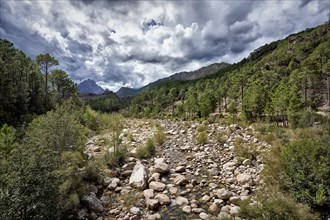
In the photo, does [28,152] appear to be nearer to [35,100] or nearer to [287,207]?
[287,207]

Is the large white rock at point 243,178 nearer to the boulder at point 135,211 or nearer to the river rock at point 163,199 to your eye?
the river rock at point 163,199

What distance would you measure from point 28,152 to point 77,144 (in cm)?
607

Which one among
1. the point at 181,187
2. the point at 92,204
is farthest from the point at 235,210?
the point at 92,204

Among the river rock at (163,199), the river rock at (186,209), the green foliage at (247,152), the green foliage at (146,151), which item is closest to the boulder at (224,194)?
the river rock at (186,209)

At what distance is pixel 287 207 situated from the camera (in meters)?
7.34

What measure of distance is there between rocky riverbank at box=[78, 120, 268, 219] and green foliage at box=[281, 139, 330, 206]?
7.31 feet

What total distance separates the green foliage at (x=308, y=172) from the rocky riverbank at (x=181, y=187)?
87.8 inches

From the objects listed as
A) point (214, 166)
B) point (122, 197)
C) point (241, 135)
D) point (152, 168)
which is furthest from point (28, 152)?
point (241, 135)

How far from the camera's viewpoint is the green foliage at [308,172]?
837 centimetres

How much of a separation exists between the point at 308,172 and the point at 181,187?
689cm

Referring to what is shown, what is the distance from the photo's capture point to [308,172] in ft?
29.3

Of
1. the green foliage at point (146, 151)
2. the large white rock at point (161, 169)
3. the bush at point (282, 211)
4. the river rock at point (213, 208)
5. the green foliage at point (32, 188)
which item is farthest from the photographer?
the green foliage at point (146, 151)

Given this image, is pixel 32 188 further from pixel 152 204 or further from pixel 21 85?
pixel 21 85

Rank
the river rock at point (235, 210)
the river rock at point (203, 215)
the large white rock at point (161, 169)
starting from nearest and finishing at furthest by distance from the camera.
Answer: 1. the river rock at point (235, 210)
2. the river rock at point (203, 215)
3. the large white rock at point (161, 169)
